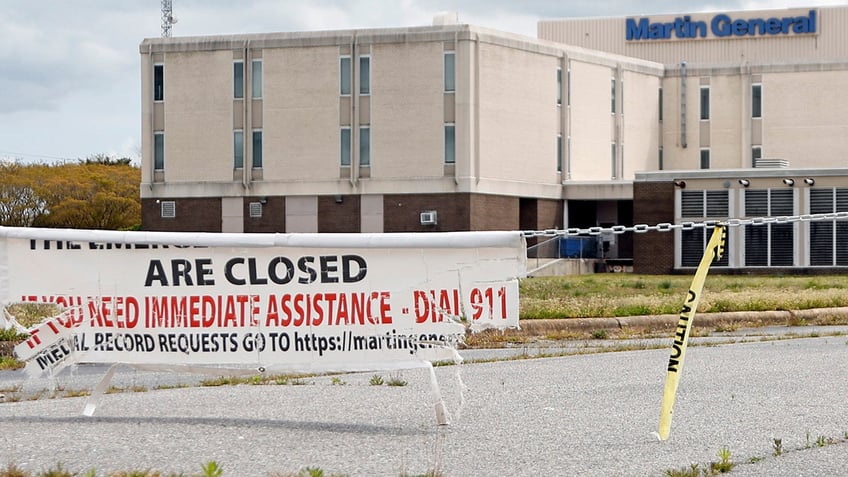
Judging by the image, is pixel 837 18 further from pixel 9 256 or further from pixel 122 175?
pixel 9 256

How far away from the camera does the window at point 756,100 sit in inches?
2440

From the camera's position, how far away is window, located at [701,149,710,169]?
6341 cm

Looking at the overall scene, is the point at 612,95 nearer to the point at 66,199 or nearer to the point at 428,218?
the point at 428,218

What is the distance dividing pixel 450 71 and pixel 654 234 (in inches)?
440

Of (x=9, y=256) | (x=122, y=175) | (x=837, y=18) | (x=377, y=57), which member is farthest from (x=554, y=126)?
(x=9, y=256)

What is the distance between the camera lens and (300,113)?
55.1 metres

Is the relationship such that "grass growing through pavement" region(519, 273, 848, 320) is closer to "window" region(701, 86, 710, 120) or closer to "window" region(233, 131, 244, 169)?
"window" region(233, 131, 244, 169)

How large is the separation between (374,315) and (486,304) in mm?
812

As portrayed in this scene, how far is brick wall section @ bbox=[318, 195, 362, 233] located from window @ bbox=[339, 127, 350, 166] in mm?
1490

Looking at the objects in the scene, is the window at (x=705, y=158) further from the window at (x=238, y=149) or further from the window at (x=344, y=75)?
the window at (x=238, y=149)

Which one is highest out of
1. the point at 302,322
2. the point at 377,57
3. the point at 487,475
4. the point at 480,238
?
the point at 377,57

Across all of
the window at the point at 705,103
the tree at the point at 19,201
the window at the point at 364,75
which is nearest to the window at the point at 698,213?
the window at the point at 364,75

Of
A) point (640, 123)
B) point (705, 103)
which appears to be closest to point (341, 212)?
point (640, 123)

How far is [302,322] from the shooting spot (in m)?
8.92
